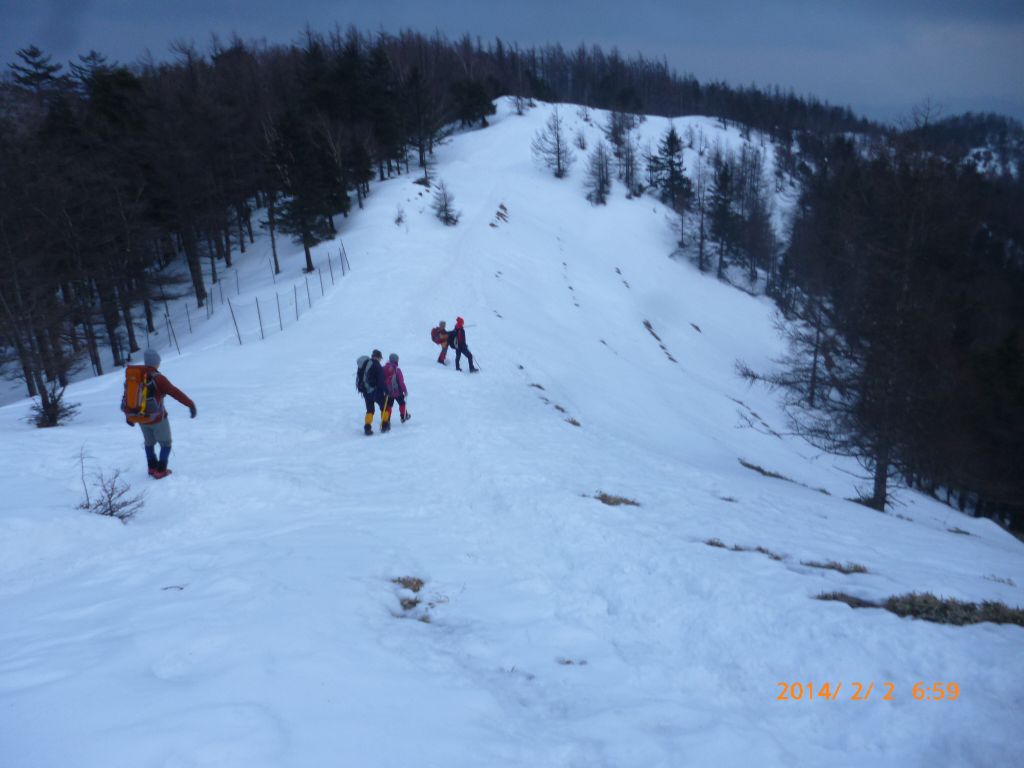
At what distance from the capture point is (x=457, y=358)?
1898 centimetres

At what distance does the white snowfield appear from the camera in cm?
355

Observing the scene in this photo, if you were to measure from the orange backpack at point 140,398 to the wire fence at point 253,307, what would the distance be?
1708 cm

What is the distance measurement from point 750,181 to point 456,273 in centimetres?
7076

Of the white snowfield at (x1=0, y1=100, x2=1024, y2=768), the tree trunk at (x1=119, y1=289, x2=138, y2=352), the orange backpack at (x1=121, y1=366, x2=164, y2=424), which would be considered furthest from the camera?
the tree trunk at (x1=119, y1=289, x2=138, y2=352)

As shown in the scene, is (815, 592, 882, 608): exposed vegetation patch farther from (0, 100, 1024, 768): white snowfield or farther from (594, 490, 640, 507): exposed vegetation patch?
(594, 490, 640, 507): exposed vegetation patch

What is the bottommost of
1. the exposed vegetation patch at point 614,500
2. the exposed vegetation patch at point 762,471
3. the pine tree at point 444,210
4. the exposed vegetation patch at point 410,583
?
the exposed vegetation patch at point 762,471

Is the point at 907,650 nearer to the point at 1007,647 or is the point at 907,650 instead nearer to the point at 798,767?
the point at 1007,647

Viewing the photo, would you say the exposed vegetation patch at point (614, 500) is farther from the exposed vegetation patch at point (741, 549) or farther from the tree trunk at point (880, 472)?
the tree trunk at point (880, 472)

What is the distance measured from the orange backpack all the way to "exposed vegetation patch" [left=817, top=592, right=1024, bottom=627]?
9658mm

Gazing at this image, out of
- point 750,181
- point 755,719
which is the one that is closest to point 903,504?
point 755,719

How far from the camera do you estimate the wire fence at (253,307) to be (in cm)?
2809

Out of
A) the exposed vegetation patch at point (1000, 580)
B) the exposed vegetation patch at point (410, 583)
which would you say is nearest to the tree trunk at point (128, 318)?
the exposed vegetation patch at point (410, 583)

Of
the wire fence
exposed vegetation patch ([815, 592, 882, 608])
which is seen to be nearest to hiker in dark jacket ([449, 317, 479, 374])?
the wire fence
